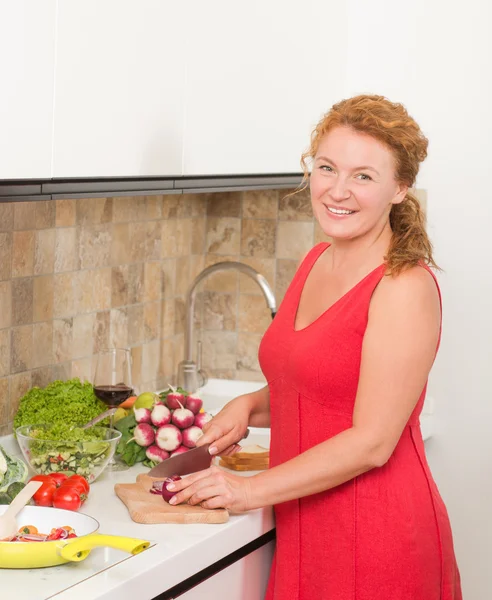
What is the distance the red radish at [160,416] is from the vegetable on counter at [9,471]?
395 millimetres

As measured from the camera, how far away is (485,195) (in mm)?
2740

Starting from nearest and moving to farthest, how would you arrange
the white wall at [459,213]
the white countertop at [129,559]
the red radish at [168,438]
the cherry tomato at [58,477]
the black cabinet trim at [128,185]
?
the white countertop at [129,559]
the black cabinet trim at [128,185]
the cherry tomato at [58,477]
the red radish at [168,438]
the white wall at [459,213]

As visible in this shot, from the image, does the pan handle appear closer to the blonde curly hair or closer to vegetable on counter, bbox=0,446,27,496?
vegetable on counter, bbox=0,446,27,496

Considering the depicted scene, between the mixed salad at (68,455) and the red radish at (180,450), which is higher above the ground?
the mixed salad at (68,455)

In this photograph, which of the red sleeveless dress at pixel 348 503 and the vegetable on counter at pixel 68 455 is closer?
the red sleeveless dress at pixel 348 503

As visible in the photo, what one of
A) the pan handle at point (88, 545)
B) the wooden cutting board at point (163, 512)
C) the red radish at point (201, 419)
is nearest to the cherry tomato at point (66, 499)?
the wooden cutting board at point (163, 512)

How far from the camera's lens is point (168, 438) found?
7.07ft

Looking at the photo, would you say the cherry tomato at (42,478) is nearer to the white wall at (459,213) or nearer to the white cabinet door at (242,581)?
the white cabinet door at (242,581)

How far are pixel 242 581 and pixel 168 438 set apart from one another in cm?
36

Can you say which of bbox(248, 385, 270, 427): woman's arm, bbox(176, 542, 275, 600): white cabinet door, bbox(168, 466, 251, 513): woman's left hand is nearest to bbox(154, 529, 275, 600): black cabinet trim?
bbox(176, 542, 275, 600): white cabinet door

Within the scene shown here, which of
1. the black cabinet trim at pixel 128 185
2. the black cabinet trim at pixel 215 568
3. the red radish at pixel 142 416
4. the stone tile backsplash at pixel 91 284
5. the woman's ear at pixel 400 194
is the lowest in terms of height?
the black cabinet trim at pixel 215 568

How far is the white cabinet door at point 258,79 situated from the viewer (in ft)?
7.26

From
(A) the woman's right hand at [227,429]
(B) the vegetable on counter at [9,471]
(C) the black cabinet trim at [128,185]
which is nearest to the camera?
(C) the black cabinet trim at [128,185]

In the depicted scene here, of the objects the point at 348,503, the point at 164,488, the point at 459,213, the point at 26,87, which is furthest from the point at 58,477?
the point at 459,213
